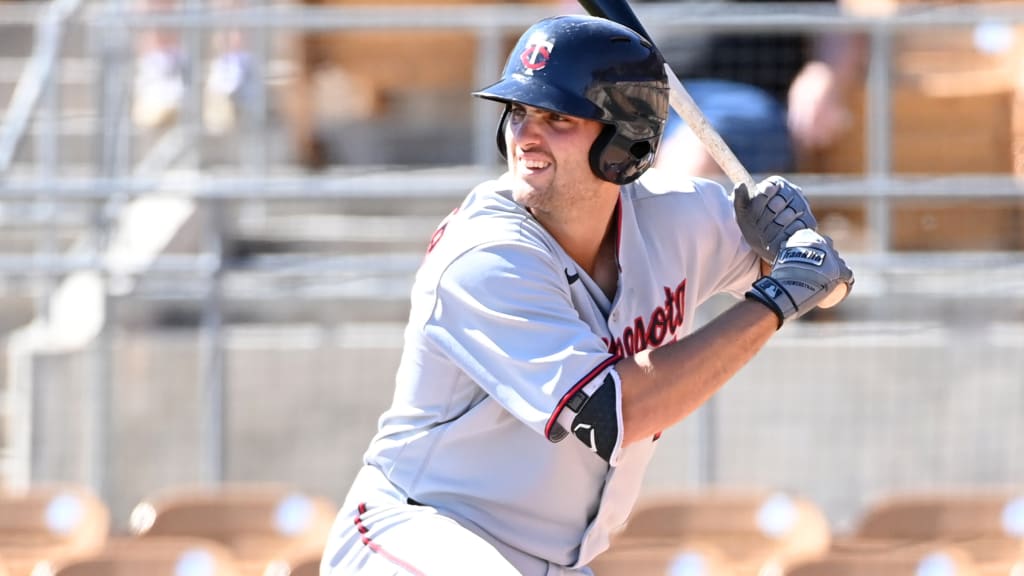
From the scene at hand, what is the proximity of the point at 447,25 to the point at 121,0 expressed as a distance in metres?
1.31

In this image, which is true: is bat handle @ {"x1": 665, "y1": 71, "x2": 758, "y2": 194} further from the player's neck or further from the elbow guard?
the elbow guard

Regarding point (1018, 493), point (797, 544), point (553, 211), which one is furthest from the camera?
point (1018, 493)

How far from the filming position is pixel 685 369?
99.9 inches

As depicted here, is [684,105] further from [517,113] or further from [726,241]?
[517,113]

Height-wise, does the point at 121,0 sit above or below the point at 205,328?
above

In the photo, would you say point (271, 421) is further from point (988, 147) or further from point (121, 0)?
point (988, 147)

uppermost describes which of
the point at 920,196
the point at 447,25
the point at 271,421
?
the point at 447,25

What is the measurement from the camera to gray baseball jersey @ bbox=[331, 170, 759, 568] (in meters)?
2.56

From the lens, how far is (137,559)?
396cm

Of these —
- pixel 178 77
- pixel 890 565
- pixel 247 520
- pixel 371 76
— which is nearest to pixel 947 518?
pixel 890 565

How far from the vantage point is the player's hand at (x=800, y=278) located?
2.62 meters

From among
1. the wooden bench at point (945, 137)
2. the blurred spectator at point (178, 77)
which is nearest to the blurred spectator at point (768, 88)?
the wooden bench at point (945, 137)

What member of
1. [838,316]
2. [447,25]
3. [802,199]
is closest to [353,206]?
[447,25]

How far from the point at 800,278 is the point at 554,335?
17.6 inches
